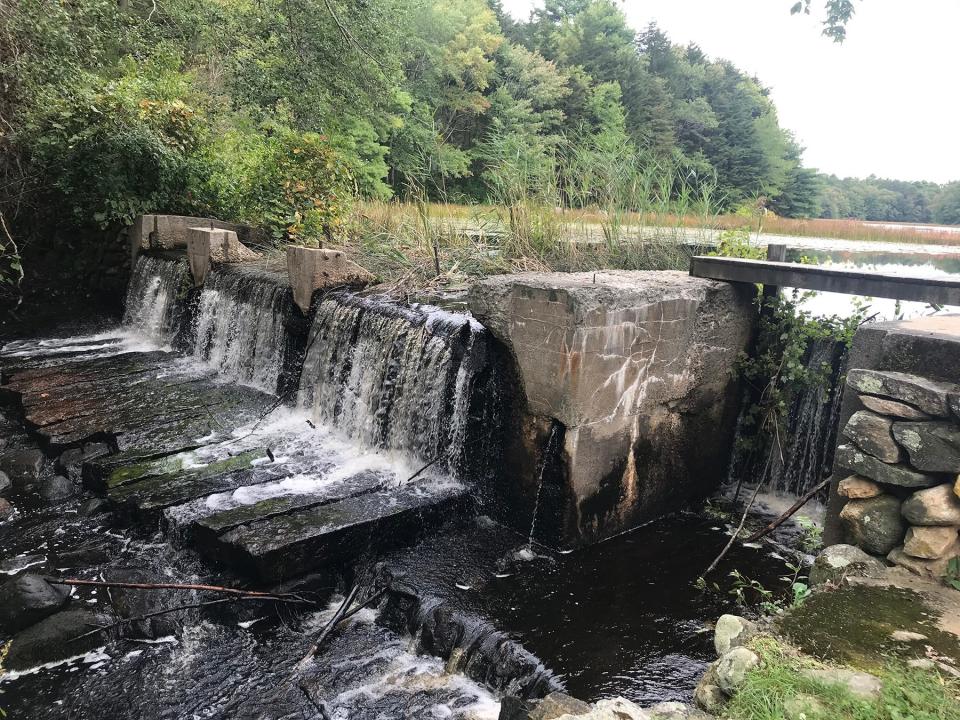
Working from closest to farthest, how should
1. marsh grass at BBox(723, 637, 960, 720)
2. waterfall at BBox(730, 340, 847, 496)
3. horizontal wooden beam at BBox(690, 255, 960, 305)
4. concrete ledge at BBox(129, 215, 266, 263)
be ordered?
marsh grass at BBox(723, 637, 960, 720)
horizontal wooden beam at BBox(690, 255, 960, 305)
waterfall at BBox(730, 340, 847, 496)
concrete ledge at BBox(129, 215, 266, 263)

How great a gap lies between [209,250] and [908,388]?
7.76 meters

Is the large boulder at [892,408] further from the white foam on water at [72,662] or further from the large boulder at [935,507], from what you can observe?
the white foam on water at [72,662]

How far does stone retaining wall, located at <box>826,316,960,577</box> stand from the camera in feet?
9.14

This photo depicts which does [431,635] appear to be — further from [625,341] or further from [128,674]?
[625,341]

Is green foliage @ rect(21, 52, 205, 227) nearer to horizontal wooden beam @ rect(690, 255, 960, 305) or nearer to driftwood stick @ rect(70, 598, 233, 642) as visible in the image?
driftwood stick @ rect(70, 598, 233, 642)

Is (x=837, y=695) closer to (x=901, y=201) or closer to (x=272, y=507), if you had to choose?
(x=272, y=507)

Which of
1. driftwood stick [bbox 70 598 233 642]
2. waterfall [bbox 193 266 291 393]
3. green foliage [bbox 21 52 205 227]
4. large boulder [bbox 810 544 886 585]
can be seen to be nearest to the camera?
large boulder [bbox 810 544 886 585]

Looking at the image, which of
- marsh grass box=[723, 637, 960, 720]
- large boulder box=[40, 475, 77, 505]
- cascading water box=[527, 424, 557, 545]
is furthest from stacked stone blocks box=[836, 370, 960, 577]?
large boulder box=[40, 475, 77, 505]

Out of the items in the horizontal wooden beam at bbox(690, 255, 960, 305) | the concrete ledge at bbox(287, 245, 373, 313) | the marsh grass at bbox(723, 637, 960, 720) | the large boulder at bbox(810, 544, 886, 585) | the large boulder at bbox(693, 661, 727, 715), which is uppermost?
the horizontal wooden beam at bbox(690, 255, 960, 305)

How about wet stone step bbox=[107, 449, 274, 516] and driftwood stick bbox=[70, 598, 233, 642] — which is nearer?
driftwood stick bbox=[70, 598, 233, 642]

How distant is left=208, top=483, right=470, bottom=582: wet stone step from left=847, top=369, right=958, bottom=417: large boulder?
271 cm

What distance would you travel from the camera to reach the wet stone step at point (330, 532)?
4156mm

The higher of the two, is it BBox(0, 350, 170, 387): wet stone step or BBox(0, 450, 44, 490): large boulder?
BBox(0, 350, 170, 387): wet stone step

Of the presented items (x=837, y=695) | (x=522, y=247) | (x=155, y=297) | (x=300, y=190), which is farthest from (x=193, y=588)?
(x=300, y=190)
